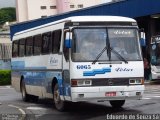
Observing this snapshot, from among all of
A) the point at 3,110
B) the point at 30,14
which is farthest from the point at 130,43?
the point at 30,14

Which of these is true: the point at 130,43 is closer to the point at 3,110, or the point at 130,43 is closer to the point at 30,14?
the point at 3,110

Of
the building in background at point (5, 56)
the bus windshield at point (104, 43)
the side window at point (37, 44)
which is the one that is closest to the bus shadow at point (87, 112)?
the bus windshield at point (104, 43)

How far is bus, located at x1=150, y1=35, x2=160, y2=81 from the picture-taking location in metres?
32.4

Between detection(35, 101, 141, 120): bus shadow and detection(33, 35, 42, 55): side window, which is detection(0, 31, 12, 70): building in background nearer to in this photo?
detection(33, 35, 42, 55): side window

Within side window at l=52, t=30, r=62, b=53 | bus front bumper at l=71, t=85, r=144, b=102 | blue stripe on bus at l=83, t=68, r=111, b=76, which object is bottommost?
bus front bumper at l=71, t=85, r=144, b=102

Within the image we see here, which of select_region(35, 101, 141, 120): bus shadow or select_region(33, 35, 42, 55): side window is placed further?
select_region(33, 35, 42, 55): side window

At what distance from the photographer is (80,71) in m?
15.3

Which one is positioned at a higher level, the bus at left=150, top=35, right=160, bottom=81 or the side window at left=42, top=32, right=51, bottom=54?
the side window at left=42, top=32, right=51, bottom=54

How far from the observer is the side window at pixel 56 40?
16922 mm

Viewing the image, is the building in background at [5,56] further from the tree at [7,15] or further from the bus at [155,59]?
the tree at [7,15]

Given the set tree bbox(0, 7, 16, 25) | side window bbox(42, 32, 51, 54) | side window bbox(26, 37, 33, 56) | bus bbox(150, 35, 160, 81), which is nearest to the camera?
side window bbox(42, 32, 51, 54)

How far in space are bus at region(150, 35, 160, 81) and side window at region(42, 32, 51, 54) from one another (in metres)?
14.7

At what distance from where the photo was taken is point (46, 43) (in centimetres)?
1856

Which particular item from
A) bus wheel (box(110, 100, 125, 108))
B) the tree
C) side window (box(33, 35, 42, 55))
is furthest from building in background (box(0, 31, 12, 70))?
the tree
